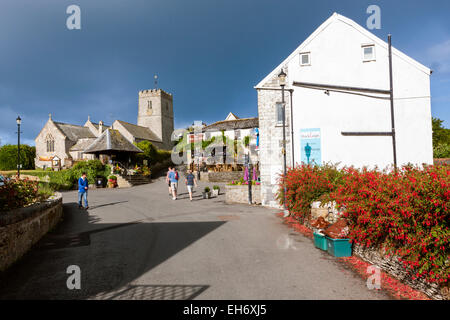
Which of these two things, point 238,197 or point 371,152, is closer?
point 371,152

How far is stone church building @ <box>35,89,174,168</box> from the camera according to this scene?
177 feet

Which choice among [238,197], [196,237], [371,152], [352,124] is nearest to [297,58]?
[352,124]

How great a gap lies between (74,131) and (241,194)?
5631cm

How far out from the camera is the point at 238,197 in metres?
15.3

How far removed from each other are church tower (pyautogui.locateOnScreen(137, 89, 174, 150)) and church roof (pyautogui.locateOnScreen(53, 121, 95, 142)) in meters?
14.9

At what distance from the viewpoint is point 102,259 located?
5.99 m

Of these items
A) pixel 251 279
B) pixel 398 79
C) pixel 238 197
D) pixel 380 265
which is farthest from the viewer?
pixel 238 197

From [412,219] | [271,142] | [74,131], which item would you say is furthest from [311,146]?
[74,131]

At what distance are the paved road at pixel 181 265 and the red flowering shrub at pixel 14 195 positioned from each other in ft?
4.10

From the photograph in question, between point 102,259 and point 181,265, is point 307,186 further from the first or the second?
point 102,259

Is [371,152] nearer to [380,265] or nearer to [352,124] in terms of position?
[352,124]

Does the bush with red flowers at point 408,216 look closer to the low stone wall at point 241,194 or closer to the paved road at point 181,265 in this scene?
the paved road at point 181,265
